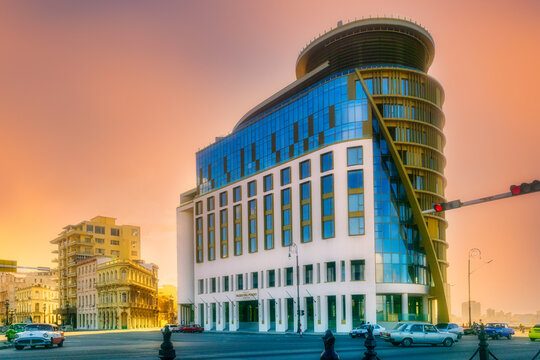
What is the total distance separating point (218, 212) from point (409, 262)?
132 feet

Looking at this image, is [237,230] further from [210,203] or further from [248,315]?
[248,315]

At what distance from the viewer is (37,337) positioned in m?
40.7

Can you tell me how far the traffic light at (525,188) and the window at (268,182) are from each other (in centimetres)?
6739

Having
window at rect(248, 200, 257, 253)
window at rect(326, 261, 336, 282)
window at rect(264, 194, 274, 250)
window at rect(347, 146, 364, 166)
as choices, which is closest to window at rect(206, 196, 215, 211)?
window at rect(248, 200, 257, 253)

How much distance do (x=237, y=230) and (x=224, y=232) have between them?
14.0 feet

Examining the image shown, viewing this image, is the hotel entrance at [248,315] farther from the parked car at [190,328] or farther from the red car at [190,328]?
the red car at [190,328]

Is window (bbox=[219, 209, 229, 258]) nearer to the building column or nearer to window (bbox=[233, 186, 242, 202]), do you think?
window (bbox=[233, 186, 242, 202])

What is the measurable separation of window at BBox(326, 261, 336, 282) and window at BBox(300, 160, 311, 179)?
13.3m

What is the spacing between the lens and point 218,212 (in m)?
110

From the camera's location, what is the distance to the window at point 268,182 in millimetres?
96206

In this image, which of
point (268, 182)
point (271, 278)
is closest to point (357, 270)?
point (271, 278)

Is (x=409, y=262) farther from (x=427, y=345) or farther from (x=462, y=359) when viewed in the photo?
(x=462, y=359)

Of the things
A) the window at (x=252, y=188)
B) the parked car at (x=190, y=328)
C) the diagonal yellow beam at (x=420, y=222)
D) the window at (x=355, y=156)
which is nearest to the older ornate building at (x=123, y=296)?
the parked car at (x=190, y=328)

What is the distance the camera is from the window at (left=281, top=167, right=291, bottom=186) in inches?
3642
